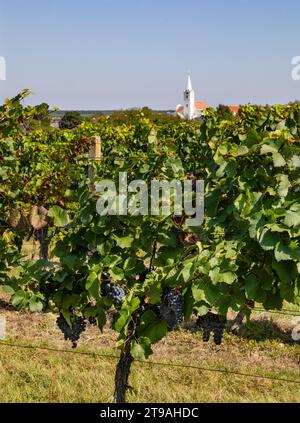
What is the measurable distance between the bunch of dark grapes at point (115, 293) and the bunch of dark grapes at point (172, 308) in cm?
20

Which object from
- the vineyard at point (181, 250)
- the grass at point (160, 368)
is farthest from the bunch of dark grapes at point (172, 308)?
the grass at point (160, 368)

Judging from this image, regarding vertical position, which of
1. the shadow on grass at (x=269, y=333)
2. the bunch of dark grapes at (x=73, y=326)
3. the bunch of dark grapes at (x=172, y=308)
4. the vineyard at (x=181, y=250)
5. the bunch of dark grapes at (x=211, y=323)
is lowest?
the shadow on grass at (x=269, y=333)

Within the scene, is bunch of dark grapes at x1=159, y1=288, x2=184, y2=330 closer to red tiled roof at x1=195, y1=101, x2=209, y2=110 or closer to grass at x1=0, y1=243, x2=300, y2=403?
grass at x1=0, y1=243, x2=300, y2=403

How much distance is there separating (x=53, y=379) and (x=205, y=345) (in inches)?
63.5

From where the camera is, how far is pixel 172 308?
2.79m

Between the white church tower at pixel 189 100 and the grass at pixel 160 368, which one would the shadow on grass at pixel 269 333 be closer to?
the grass at pixel 160 368

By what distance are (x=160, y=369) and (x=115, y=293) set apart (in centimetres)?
202

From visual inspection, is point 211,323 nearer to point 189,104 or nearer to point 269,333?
point 269,333

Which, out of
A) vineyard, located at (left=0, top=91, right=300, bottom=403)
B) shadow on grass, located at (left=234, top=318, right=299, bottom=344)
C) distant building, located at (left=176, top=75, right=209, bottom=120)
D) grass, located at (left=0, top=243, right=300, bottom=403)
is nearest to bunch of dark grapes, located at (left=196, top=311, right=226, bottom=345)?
vineyard, located at (left=0, top=91, right=300, bottom=403)

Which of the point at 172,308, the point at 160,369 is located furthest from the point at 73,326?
the point at 160,369

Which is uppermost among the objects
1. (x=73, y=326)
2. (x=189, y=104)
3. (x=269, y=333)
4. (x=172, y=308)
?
(x=189, y=104)

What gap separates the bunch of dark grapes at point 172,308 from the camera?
2.76 meters

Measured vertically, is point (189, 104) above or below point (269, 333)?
above

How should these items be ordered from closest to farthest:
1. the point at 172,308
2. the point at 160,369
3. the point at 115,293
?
the point at 172,308 < the point at 115,293 < the point at 160,369
